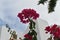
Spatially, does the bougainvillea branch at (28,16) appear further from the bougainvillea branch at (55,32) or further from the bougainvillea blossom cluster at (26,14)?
the bougainvillea branch at (55,32)

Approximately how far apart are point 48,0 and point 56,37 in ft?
1.00

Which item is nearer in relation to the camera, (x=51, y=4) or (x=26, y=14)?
(x=51, y=4)

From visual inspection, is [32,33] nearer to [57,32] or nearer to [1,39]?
[57,32]

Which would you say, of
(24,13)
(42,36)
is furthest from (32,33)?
(42,36)

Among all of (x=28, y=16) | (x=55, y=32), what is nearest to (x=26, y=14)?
(x=28, y=16)

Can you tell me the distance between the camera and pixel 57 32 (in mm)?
1459

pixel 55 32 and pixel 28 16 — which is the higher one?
pixel 28 16

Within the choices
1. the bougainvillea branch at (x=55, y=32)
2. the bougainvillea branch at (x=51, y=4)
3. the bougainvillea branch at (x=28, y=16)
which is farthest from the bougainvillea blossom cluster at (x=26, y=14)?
the bougainvillea branch at (x=51, y=4)

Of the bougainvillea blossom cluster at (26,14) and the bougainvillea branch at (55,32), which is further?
the bougainvillea blossom cluster at (26,14)

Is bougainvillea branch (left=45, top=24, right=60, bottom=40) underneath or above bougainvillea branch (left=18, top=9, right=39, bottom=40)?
underneath

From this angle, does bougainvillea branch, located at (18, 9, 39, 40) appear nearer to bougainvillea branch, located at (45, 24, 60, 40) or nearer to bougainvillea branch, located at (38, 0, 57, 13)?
bougainvillea branch, located at (45, 24, 60, 40)

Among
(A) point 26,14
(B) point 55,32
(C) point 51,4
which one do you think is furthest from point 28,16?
(C) point 51,4

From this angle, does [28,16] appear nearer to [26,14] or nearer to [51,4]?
[26,14]

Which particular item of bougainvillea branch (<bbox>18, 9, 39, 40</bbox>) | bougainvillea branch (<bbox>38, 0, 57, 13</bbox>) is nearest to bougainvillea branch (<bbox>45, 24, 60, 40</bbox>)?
bougainvillea branch (<bbox>18, 9, 39, 40</bbox>)
